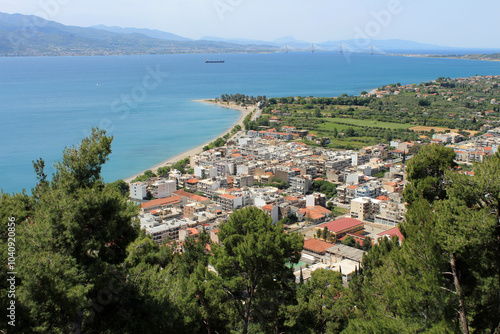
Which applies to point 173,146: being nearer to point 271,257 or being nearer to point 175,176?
point 175,176

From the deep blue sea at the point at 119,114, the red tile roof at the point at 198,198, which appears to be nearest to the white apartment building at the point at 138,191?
the red tile roof at the point at 198,198

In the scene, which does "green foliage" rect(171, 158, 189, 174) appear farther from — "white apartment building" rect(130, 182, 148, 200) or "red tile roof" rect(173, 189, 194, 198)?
"white apartment building" rect(130, 182, 148, 200)

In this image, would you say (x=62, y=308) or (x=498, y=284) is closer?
(x=62, y=308)

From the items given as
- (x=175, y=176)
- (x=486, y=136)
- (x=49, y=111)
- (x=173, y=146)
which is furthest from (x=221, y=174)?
(x=49, y=111)

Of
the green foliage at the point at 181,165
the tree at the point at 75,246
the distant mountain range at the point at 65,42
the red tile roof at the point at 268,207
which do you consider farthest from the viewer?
the distant mountain range at the point at 65,42

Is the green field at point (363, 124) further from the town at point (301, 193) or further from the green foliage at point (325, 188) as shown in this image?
the green foliage at point (325, 188)

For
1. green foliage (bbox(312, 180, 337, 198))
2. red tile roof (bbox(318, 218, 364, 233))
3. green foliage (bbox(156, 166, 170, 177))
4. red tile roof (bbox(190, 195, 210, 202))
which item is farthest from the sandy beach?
red tile roof (bbox(318, 218, 364, 233))

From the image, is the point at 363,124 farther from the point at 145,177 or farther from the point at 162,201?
the point at 162,201

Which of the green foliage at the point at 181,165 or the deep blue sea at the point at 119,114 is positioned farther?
the deep blue sea at the point at 119,114
